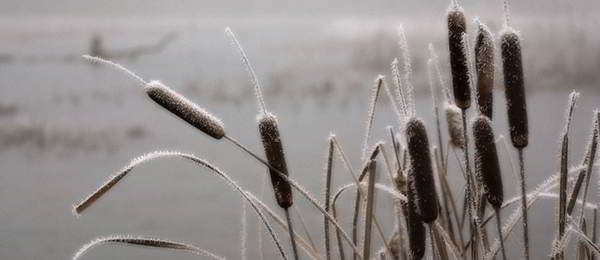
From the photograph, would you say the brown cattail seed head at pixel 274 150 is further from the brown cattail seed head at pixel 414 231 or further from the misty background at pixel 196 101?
the misty background at pixel 196 101

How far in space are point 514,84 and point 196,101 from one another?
2.20 meters

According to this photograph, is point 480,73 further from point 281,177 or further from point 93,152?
point 93,152

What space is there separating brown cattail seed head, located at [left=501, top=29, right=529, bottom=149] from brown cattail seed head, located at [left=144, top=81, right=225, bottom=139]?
0.68ft

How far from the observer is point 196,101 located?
9.05 ft

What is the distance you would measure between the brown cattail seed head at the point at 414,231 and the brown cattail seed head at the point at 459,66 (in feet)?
0.26

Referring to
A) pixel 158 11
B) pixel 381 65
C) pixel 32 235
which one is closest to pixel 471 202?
pixel 32 235

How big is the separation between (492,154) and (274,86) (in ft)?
7.52

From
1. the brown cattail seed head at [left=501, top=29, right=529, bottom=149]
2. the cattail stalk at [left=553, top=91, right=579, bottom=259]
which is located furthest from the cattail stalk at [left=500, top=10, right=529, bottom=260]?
the cattail stalk at [left=553, top=91, right=579, bottom=259]

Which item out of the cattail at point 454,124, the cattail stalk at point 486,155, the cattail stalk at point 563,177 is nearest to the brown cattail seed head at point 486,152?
the cattail stalk at point 486,155

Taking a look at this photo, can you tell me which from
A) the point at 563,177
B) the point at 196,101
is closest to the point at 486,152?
the point at 563,177

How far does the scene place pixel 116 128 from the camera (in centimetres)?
255

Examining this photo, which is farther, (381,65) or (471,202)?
(381,65)

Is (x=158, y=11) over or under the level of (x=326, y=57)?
over

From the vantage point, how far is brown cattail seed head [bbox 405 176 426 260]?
0.65 metres
